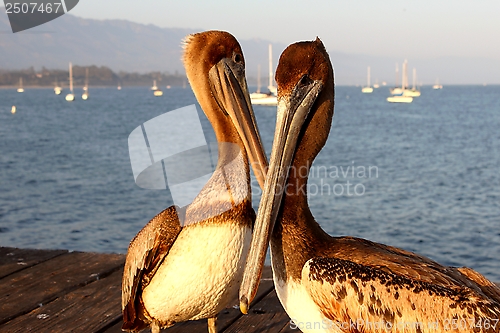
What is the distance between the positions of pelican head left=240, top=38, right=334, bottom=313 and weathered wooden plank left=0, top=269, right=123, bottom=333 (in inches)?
73.9

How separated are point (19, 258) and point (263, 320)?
259 cm

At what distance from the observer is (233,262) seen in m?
3.36

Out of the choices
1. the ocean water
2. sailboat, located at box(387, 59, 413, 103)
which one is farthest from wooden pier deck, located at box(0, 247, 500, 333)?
sailboat, located at box(387, 59, 413, 103)

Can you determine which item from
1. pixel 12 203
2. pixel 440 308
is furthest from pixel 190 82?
pixel 12 203

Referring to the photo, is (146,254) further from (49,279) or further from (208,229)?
(49,279)

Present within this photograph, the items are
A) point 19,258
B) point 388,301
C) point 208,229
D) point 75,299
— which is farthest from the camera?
point 19,258

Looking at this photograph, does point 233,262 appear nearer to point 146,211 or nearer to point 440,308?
point 440,308

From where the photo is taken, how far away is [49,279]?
5141 millimetres

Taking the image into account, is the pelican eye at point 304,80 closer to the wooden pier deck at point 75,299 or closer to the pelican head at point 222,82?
the pelican head at point 222,82

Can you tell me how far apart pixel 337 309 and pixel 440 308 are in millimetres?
465

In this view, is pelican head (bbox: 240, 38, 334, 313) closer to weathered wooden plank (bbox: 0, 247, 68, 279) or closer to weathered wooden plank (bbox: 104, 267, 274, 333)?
weathered wooden plank (bbox: 104, 267, 274, 333)

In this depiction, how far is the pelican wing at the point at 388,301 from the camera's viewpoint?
2.79m

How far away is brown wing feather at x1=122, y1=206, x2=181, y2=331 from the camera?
3576 mm

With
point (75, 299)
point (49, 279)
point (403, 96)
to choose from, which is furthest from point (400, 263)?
point (403, 96)
